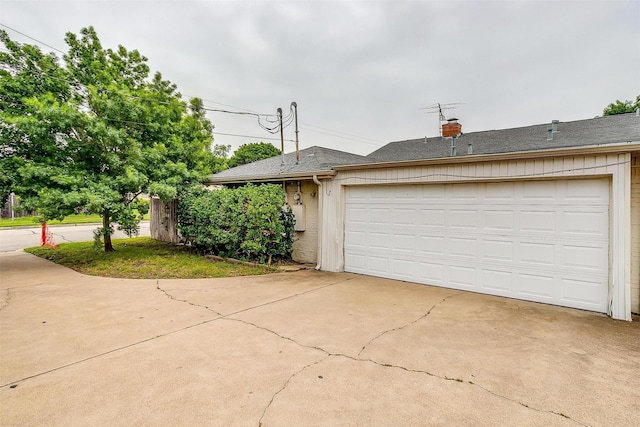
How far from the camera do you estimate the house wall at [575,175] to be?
425cm

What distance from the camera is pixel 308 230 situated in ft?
27.0

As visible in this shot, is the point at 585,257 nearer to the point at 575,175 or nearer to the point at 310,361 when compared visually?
the point at 575,175

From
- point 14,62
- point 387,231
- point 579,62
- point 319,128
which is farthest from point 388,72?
point 14,62

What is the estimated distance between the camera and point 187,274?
22.6 ft

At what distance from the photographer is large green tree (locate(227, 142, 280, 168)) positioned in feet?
108

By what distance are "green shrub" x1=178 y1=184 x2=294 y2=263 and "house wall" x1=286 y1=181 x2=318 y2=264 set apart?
339 mm

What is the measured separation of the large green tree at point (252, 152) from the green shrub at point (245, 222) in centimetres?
2478

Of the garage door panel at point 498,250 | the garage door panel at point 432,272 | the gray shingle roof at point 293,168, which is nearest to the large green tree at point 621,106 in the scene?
the gray shingle roof at point 293,168

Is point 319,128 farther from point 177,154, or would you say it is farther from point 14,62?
point 14,62

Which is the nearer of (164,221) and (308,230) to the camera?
(308,230)

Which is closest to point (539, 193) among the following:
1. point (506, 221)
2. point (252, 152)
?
point (506, 221)

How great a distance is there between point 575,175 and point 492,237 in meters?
1.49

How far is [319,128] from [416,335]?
56.1 feet

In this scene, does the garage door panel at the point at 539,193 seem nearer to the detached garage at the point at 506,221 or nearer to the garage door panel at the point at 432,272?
the detached garage at the point at 506,221
